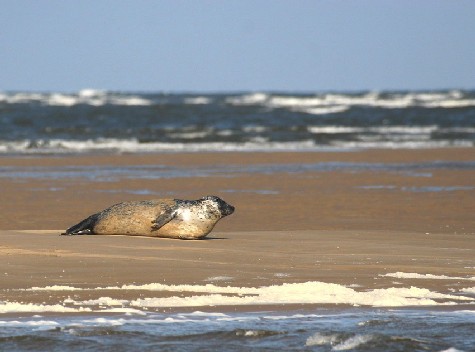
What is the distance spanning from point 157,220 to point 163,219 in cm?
7

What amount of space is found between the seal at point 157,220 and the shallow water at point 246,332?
369 cm

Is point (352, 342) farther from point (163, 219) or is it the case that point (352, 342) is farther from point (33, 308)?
point (163, 219)

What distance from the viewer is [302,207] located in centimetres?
1528

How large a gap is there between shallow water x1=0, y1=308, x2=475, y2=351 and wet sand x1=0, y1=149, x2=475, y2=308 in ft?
2.80

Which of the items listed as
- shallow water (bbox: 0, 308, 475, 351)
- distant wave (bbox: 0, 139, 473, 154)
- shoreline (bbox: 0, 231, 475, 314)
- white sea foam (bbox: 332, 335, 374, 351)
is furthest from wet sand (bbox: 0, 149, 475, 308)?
distant wave (bbox: 0, 139, 473, 154)

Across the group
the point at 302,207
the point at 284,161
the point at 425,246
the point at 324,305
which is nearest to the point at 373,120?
the point at 284,161

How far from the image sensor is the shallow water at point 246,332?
6355mm

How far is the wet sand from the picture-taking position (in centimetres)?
847

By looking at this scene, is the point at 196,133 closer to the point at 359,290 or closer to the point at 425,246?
the point at 425,246

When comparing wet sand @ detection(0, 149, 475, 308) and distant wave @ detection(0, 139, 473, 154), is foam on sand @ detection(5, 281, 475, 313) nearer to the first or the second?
wet sand @ detection(0, 149, 475, 308)

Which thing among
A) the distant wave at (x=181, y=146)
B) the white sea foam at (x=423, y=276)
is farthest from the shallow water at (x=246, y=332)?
the distant wave at (x=181, y=146)

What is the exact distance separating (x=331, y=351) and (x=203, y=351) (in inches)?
30.2

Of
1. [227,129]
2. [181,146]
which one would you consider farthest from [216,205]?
[227,129]

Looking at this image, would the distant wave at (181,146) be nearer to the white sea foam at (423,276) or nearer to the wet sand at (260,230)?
the wet sand at (260,230)
